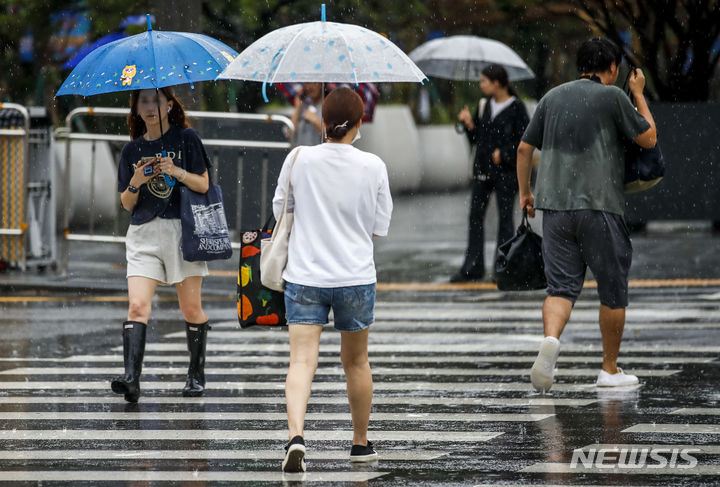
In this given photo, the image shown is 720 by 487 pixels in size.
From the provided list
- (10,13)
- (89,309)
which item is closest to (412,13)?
(10,13)

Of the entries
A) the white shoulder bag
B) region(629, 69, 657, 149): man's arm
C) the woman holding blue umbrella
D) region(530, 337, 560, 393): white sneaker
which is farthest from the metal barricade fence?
the white shoulder bag

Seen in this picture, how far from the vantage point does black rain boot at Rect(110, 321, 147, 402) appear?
8.03 m

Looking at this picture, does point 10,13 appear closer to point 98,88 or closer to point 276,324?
point 98,88

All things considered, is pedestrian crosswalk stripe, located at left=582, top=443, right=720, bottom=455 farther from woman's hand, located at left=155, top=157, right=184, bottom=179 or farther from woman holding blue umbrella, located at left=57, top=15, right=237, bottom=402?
woman's hand, located at left=155, top=157, right=184, bottom=179

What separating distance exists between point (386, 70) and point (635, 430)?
2.18 metres

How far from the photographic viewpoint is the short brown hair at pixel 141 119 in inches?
321

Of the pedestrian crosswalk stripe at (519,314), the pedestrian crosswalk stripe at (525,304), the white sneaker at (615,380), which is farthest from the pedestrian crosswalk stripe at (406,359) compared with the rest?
the pedestrian crosswalk stripe at (525,304)

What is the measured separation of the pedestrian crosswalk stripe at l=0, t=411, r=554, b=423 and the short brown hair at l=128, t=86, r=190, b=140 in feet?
5.32

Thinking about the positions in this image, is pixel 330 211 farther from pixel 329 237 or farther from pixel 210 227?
pixel 210 227

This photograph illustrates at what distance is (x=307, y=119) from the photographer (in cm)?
1274

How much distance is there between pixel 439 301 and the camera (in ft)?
42.2

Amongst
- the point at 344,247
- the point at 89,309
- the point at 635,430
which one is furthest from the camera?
the point at 89,309

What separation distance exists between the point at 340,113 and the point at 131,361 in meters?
2.47

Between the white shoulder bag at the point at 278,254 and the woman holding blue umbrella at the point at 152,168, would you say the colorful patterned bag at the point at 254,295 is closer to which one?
the white shoulder bag at the point at 278,254
